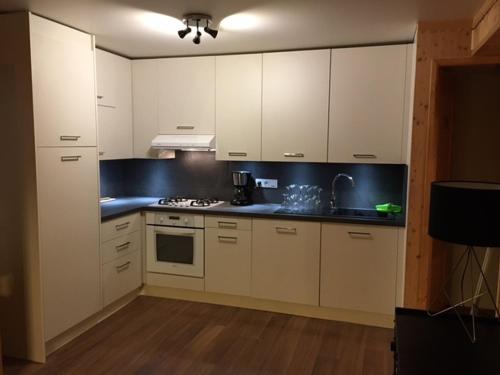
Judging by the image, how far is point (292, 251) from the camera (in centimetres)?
360

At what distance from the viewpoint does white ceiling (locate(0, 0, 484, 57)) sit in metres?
2.53

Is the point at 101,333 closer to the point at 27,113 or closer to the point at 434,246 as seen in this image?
the point at 27,113

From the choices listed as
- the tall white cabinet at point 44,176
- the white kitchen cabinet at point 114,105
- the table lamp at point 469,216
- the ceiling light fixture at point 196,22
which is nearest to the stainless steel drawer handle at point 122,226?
the tall white cabinet at point 44,176

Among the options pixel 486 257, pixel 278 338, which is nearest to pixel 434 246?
pixel 486 257

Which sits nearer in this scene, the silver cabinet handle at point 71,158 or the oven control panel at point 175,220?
the silver cabinet handle at point 71,158

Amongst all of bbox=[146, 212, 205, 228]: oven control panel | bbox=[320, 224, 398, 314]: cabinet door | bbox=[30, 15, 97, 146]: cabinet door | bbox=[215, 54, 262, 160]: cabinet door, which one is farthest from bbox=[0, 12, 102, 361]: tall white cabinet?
bbox=[320, 224, 398, 314]: cabinet door

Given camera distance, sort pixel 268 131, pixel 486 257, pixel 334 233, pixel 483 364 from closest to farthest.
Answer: pixel 483 364
pixel 486 257
pixel 334 233
pixel 268 131

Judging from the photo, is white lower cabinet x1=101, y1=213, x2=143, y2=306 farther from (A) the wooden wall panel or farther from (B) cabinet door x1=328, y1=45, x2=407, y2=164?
(A) the wooden wall panel

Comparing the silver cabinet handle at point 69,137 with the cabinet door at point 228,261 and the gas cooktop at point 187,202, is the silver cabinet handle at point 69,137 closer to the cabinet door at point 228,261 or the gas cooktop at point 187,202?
the gas cooktop at point 187,202

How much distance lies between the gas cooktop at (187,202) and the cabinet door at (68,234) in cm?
83

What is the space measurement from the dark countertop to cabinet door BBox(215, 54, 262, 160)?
1.56ft

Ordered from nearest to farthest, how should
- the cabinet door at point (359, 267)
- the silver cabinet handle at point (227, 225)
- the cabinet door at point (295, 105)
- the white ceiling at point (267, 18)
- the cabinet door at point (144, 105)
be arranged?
the white ceiling at point (267, 18) < the cabinet door at point (359, 267) < the cabinet door at point (295, 105) < the silver cabinet handle at point (227, 225) < the cabinet door at point (144, 105)

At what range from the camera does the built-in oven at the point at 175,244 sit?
12.7 ft

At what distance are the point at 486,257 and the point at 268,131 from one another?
2.00 m
